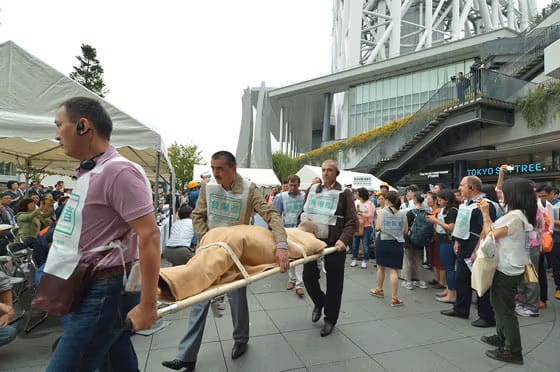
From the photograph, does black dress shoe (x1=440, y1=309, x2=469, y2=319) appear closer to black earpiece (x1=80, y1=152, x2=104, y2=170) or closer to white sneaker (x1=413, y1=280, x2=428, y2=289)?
white sneaker (x1=413, y1=280, x2=428, y2=289)

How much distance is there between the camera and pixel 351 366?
2.95 meters

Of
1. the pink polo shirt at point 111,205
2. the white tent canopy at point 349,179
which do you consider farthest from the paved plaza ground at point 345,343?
the white tent canopy at point 349,179

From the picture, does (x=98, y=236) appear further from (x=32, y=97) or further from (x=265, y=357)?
(x=32, y=97)

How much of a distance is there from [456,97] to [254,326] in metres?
14.9

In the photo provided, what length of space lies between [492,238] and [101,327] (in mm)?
3315

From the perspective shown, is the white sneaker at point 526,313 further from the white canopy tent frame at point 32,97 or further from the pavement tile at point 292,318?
the white canopy tent frame at point 32,97

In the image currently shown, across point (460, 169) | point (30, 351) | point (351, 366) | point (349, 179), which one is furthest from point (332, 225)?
point (460, 169)

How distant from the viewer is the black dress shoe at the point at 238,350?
3.06 m

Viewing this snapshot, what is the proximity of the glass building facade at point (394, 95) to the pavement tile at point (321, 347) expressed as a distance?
26.4 m

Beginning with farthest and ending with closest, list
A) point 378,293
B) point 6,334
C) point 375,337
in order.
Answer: point 378,293 → point 375,337 → point 6,334

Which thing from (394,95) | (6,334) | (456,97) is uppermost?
(394,95)

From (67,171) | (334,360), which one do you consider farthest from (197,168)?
(334,360)

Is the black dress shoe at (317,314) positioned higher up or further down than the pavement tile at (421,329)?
higher up

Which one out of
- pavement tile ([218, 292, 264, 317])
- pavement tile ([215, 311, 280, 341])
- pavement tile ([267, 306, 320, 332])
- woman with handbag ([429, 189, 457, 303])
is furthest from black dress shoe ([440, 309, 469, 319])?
pavement tile ([218, 292, 264, 317])
